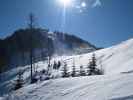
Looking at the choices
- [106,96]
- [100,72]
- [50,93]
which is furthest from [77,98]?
[100,72]

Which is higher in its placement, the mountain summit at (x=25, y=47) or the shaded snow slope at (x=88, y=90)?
the mountain summit at (x=25, y=47)

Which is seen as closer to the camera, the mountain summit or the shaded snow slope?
the shaded snow slope

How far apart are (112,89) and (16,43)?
360 feet

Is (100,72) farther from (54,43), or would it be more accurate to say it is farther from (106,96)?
(54,43)

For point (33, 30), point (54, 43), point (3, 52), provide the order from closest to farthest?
1. point (33, 30)
2. point (3, 52)
3. point (54, 43)

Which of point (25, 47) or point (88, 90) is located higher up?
point (25, 47)

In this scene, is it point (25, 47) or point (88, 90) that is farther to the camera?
point (25, 47)

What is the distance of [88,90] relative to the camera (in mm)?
7363

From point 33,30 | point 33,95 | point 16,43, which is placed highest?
point 16,43

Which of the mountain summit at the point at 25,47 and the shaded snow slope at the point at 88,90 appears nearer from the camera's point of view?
the shaded snow slope at the point at 88,90

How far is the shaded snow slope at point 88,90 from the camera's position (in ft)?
20.0

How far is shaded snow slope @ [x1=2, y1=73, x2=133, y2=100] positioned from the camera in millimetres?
6092

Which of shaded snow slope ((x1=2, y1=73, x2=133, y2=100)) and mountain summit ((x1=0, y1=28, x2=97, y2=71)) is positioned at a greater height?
mountain summit ((x1=0, y1=28, x2=97, y2=71))

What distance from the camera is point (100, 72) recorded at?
22.9 meters
